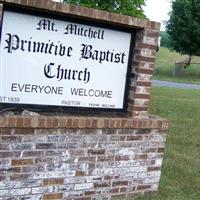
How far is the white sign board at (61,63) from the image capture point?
5.07 metres

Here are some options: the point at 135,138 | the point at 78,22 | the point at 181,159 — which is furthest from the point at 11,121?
the point at 181,159

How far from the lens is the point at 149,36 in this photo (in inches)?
229

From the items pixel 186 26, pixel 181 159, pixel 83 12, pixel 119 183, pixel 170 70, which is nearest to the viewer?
pixel 83 12

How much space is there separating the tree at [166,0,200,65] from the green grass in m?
2.08

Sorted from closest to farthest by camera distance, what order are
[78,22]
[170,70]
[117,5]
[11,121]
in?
[11,121] < [78,22] < [117,5] < [170,70]

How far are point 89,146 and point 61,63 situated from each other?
0.89m

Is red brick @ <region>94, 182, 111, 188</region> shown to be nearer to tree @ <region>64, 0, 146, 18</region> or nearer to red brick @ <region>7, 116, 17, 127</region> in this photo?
red brick @ <region>7, 116, 17, 127</region>

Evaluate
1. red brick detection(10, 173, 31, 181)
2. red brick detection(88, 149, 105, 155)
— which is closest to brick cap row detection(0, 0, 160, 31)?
red brick detection(88, 149, 105, 155)

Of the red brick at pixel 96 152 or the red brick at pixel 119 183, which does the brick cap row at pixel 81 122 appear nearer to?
the red brick at pixel 96 152

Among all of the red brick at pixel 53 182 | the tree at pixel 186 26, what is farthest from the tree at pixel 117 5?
the tree at pixel 186 26

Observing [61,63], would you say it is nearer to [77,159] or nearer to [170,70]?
[77,159]

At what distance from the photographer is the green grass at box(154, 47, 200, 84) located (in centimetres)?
3675

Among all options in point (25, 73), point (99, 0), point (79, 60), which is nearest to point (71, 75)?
point (79, 60)

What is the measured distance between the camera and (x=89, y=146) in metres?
5.53
